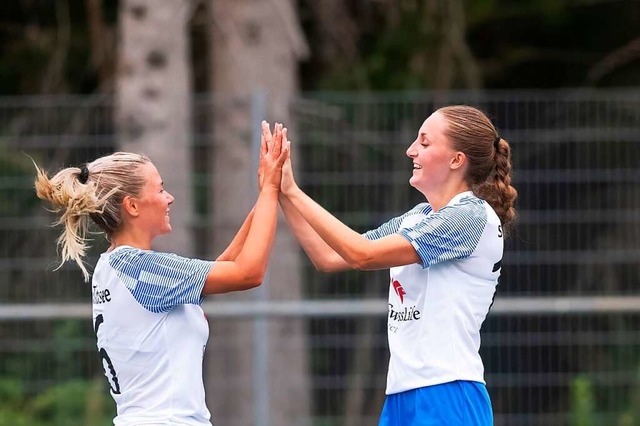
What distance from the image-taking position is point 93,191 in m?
4.05

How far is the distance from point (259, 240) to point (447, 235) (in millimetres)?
552

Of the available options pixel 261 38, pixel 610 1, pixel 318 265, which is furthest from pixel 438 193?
pixel 610 1

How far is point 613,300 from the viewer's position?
7.04 m

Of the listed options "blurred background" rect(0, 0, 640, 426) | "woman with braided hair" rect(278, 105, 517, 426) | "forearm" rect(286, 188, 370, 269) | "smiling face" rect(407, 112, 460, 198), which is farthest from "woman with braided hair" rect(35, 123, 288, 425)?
"blurred background" rect(0, 0, 640, 426)

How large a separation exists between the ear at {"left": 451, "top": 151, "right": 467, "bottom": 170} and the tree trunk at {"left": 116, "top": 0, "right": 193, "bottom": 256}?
3.43m

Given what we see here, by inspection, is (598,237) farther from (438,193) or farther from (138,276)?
(138,276)

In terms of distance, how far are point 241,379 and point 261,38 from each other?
2.67m

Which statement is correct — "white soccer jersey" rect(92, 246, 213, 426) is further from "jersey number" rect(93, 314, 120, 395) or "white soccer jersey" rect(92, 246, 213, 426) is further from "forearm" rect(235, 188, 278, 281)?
"forearm" rect(235, 188, 278, 281)

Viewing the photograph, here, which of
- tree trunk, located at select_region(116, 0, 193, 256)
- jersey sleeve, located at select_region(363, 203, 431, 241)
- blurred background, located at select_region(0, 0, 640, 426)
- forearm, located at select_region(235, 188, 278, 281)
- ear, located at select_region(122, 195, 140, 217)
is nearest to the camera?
forearm, located at select_region(235, 188, 278, 281)

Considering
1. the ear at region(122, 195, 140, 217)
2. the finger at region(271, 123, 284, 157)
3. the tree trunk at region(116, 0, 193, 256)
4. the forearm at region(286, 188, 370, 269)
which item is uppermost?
the tree trunk at region(116, 0, 193, 256)

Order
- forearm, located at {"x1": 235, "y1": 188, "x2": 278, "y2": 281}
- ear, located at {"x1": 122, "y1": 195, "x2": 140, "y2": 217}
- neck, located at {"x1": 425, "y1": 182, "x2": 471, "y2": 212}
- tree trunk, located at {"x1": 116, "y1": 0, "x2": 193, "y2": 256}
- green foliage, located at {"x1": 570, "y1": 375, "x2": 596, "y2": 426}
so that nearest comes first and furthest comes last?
1. forearm, located at {"x1": 235, "y1": 188, "x2": 278, "y2": 281}
2. ear, located at {"x1": 122, "y1": 195, "x2": 140, "y2": 217}
3. neck, located at {"x1": 425, "y1": 182, "x2": 471, "y2": 212}
4. green foliage, located at {"x1": 570, "y1": 375, "x2": 596, "y2": 426}
5. tree trunk, located at {"x1": 116, "y1": 0, "x2": 193, "y2": 256}

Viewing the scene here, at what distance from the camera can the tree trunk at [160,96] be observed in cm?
753

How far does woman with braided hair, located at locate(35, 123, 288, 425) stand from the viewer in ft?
13.1

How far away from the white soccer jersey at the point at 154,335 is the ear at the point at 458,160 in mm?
806
